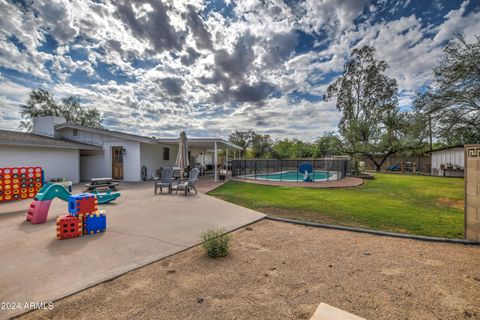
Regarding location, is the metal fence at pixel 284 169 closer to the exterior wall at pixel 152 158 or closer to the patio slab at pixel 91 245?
the exterior wall at pixel 152 158

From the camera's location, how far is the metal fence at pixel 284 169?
15.9 m

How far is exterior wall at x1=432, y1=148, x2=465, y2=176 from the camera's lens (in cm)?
1648

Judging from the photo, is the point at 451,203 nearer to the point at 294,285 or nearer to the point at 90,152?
the point at 294,285

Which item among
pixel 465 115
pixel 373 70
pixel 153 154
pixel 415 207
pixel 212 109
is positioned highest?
pixel 373 70

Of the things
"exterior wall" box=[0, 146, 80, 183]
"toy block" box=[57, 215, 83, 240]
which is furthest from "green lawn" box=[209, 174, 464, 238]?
"exterior wall" box=[0, 146, 80, 183]

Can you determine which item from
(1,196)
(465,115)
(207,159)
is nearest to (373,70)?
(465,115)

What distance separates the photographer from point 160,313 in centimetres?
189

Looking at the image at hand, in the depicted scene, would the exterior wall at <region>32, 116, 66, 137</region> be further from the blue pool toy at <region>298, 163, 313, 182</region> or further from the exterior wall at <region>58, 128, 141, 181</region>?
the blue pool toy at <region>298, 163, 313, 182</region>

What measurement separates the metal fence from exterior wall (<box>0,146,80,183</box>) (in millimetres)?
10361

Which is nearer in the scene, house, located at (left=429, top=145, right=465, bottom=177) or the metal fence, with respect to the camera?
the metal fence

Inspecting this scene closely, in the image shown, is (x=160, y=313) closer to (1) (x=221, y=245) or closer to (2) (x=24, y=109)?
(1) (x=221, y=245)

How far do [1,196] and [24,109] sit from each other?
2543 centimetres

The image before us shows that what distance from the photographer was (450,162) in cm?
1752

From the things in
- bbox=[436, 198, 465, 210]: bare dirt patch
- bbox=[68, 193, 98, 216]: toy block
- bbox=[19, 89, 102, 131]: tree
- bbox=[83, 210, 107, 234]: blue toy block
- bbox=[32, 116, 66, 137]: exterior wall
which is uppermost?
bbox=[19, 89, 102, 131]: tree
